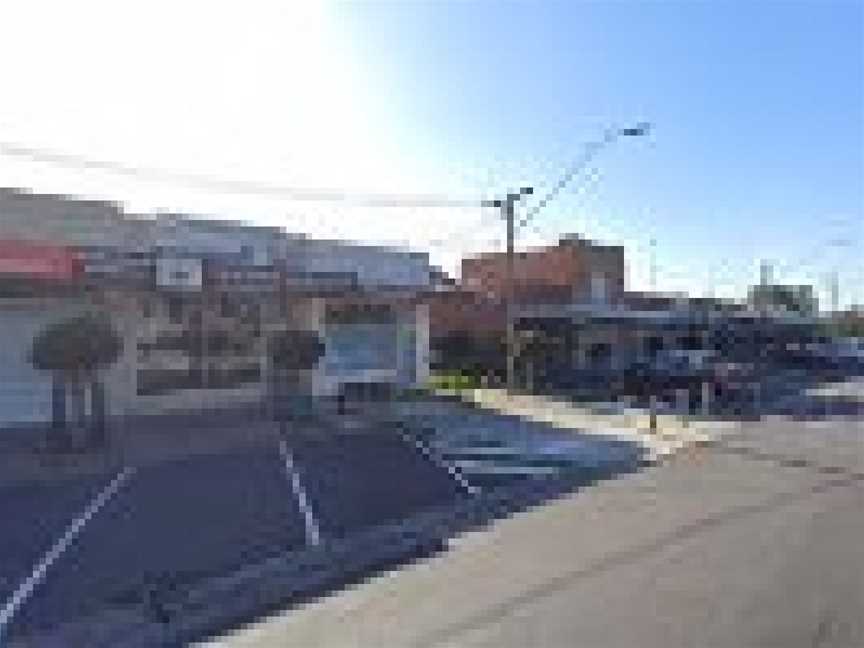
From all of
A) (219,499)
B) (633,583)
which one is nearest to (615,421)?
(219,499)

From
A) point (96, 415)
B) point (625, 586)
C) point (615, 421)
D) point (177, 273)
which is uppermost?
point (177, 273)

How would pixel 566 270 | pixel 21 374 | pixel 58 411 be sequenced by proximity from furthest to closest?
pixel 566 270, pixel 21 374, pixel 58 411

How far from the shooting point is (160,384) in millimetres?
24734

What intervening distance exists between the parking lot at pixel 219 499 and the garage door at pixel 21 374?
256cm

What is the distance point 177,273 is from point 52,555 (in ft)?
40.9

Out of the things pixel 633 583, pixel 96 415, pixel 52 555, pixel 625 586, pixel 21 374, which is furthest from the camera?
pixel 21 374

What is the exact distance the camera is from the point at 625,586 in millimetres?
9312

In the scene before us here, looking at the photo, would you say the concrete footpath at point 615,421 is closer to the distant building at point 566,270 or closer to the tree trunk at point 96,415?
the tree trunk at point 96,415

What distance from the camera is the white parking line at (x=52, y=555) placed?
888cm

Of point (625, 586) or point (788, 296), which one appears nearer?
point (625, 586)

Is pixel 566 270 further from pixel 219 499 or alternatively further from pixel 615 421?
pixel 219 499

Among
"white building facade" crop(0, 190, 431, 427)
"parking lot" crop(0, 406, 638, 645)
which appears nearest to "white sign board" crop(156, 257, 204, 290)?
"white building facade" crop(0, 190, 431, 427)

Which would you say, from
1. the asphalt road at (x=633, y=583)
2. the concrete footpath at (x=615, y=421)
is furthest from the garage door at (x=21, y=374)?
the asphalt road at (x=633, y=583)

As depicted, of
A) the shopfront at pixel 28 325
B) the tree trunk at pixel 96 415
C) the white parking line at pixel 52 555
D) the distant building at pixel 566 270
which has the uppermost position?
the distant building at pixel 566 270
